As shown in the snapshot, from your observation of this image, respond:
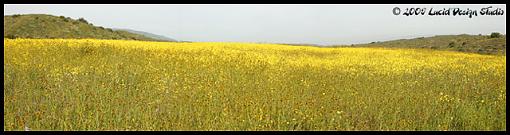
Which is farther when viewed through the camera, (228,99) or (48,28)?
(48,28)

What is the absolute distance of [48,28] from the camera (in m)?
39.9

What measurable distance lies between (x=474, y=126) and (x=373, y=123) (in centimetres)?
131

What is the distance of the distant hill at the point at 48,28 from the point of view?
38.7 m

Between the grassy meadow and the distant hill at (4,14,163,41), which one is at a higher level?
the distant hill at (4,14,163,41)

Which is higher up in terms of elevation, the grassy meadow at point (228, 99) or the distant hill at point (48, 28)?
the distant hill at point (48, 28)

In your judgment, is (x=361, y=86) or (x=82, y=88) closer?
(x=82, y=88)

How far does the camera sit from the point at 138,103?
21.6 ft

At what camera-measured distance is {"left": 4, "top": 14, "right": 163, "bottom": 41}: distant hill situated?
3872 cm

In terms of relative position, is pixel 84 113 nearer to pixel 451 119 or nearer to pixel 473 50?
pixel 451 119

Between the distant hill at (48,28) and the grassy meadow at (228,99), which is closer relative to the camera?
the grassy meadow at (228,99)

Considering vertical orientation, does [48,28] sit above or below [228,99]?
above

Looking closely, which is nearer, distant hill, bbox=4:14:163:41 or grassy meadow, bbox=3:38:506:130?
grassy meadow, bbox=3:38:506:130
